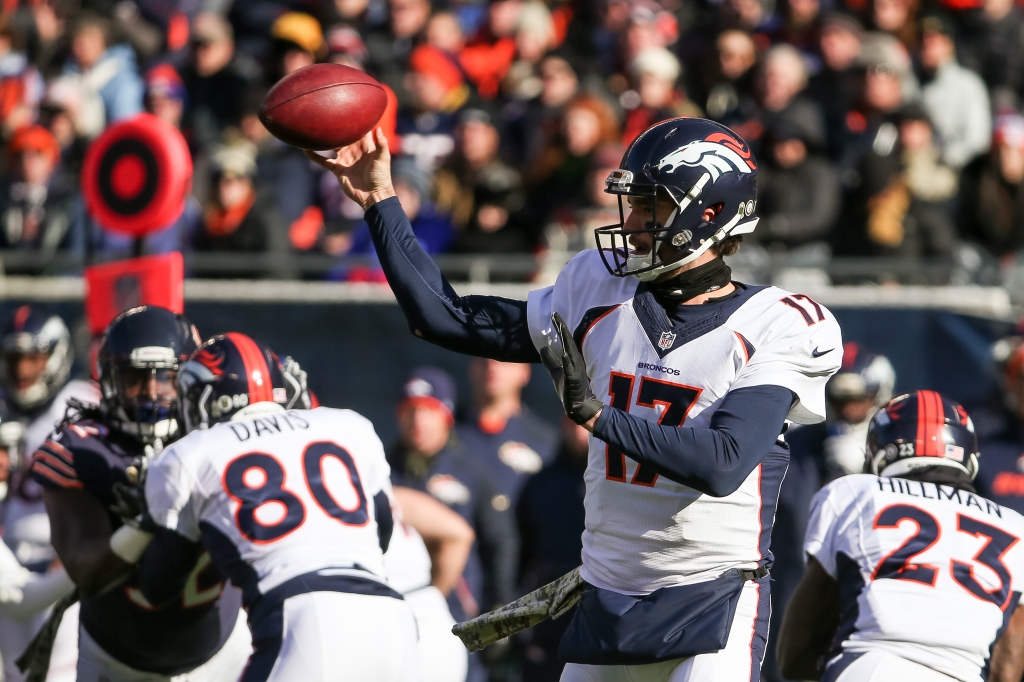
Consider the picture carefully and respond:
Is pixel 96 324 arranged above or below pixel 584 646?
above

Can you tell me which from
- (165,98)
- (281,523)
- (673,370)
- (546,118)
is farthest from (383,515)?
(165,98)

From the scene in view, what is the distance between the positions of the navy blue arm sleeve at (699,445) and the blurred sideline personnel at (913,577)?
1167 mm

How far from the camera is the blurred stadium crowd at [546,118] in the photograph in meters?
8.59

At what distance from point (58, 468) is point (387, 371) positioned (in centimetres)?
360

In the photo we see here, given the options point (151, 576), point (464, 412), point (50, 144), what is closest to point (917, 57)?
point (464, 412)

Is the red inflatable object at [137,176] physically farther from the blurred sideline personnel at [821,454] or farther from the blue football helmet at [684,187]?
the blue football helmet at [684,187]

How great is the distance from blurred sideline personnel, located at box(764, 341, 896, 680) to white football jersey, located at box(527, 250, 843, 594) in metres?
3.30

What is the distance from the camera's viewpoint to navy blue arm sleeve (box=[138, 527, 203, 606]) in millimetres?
4426

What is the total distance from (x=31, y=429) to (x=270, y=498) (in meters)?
3.24

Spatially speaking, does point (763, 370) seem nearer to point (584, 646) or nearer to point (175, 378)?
point (584, 646)

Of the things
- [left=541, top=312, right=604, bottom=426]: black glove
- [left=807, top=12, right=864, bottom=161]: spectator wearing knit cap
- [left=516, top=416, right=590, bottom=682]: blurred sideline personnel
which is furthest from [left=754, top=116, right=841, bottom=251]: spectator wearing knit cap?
[left=541, top=312, right=604, bottom=426]: black glove

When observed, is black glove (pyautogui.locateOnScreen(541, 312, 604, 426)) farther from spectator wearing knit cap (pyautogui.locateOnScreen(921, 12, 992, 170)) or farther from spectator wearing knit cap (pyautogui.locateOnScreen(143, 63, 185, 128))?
spectator wearing knit cap (pyautogui.locateOnScreen(143, 63, 185, 128))

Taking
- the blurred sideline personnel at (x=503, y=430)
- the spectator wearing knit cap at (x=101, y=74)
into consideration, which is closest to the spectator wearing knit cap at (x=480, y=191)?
the blurred sideline personnel at (x=503, y=430)

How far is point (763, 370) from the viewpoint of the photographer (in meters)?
3.62
